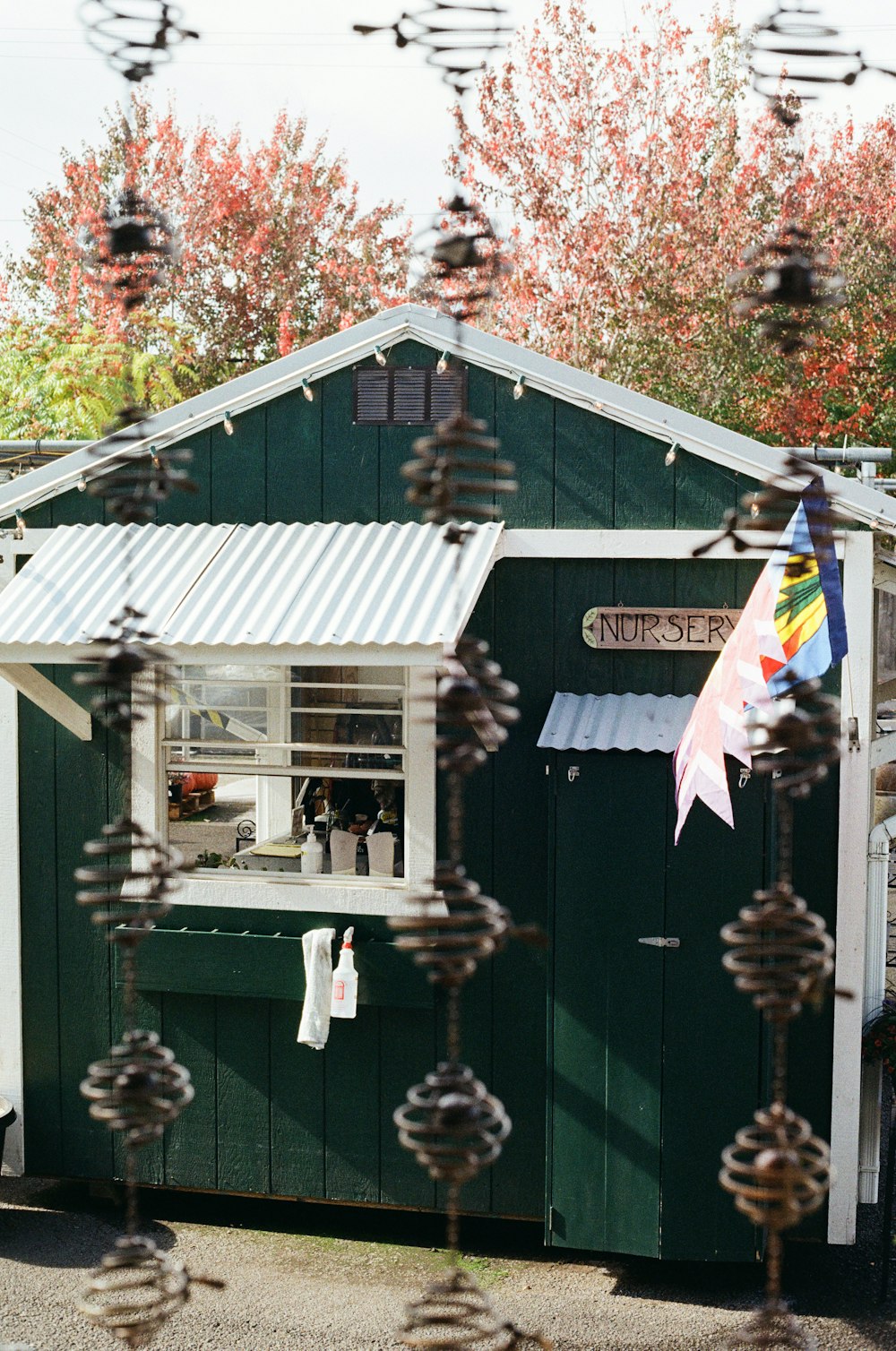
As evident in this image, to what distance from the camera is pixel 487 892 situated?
635cm

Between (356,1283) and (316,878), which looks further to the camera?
(316,878)

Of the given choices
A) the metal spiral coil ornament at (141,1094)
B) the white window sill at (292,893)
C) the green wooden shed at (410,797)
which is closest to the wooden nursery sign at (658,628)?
the green wooden shed at (410,797)

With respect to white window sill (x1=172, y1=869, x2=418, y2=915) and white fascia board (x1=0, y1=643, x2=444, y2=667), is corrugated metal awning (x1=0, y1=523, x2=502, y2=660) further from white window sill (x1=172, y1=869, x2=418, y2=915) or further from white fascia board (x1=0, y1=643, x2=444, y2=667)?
white window sill (x1=172, y1=869, x2=418, y2=915)

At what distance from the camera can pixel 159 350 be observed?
1501 cm

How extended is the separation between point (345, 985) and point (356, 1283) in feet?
4.41

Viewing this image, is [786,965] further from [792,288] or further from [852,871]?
[852,871]

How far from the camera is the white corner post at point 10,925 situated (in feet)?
22.6

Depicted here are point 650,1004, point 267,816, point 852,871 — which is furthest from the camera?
point 267,816

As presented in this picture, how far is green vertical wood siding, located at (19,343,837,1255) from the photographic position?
5.84 m

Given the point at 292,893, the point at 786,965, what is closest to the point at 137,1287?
the point at 786,965

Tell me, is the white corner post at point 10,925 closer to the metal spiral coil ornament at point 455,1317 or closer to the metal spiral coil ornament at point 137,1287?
the metal spiral coil ornament at point 137,1287

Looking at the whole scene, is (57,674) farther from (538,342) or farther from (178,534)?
(538,342)

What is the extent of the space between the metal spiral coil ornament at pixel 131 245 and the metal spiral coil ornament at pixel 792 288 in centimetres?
57

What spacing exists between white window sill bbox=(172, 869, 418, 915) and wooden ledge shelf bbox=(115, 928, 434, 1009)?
158 millimetres
